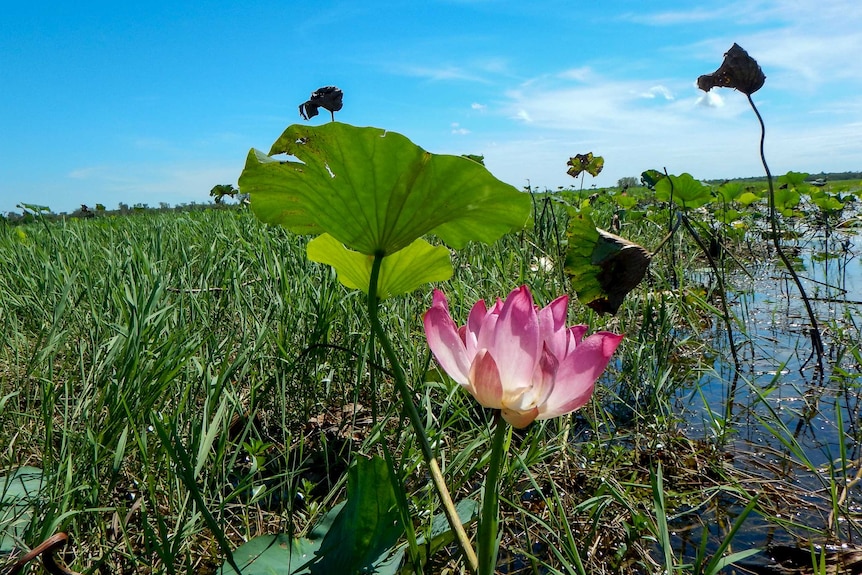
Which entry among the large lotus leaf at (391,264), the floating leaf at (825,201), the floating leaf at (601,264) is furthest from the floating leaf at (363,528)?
the floating leaf at (825,201)

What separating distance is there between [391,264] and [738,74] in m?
1.53

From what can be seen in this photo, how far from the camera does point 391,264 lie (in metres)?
0.85

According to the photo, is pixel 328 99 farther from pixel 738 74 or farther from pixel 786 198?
pixel 786 198

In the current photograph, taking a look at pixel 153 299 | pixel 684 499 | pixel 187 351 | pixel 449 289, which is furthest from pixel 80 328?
pixel 684 499

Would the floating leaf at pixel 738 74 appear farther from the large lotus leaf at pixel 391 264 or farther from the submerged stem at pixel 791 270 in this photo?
the large lotus leaf at pixel 391 264

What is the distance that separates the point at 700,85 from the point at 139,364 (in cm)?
182

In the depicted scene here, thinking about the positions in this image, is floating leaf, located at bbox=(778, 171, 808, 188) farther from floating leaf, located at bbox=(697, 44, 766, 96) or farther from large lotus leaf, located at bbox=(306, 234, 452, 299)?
large lotus leaf, located at bbox=(306, 234, 452, 299)

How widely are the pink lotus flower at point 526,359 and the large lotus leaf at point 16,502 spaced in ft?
2.12

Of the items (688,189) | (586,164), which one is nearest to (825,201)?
(586,164)

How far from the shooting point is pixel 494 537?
24.2 inches

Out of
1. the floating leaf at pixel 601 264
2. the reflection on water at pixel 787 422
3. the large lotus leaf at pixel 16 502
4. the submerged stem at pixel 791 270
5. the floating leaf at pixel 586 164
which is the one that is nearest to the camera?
the large lotus leaf at pixel 16 502

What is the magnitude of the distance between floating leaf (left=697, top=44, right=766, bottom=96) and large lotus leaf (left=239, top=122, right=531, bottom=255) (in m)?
1.45

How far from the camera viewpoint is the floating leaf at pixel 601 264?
1323 millimetres

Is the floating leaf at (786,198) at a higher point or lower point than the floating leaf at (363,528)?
higher
